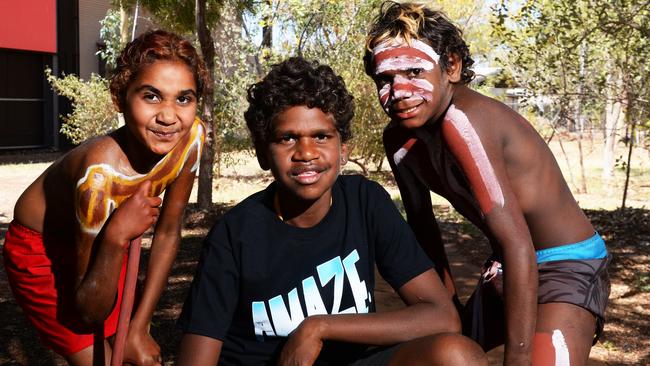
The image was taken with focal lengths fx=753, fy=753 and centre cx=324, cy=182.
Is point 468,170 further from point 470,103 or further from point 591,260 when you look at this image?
point 591,260

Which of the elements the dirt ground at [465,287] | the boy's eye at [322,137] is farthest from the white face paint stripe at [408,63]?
the dirt ground at [465,287]

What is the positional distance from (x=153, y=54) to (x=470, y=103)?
3.77 feet

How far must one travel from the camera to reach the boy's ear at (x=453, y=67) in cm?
260

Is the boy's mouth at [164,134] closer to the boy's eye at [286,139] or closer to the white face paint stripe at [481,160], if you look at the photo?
the boy's eye at [286,139]

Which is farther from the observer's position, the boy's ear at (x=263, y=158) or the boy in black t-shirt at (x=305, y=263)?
the boy's ear at (x=263, y=158)

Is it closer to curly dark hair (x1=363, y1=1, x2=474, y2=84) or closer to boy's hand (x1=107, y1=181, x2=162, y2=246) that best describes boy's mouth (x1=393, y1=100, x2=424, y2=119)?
curly dark hair (x1=363, y1=1, x2=474, y2=84)

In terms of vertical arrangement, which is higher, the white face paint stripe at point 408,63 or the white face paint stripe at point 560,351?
the white face paint stripe at point 408,63

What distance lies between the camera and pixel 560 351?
2461mm

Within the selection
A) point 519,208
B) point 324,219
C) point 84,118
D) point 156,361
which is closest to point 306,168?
point 324,219

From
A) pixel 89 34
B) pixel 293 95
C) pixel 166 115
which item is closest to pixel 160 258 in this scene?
pixel 166 115

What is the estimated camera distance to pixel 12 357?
443 centimetres

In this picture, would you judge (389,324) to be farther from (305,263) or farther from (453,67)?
(453,67)

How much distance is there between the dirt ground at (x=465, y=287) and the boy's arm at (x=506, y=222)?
2.23 m

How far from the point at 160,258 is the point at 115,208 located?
13.5 inches
